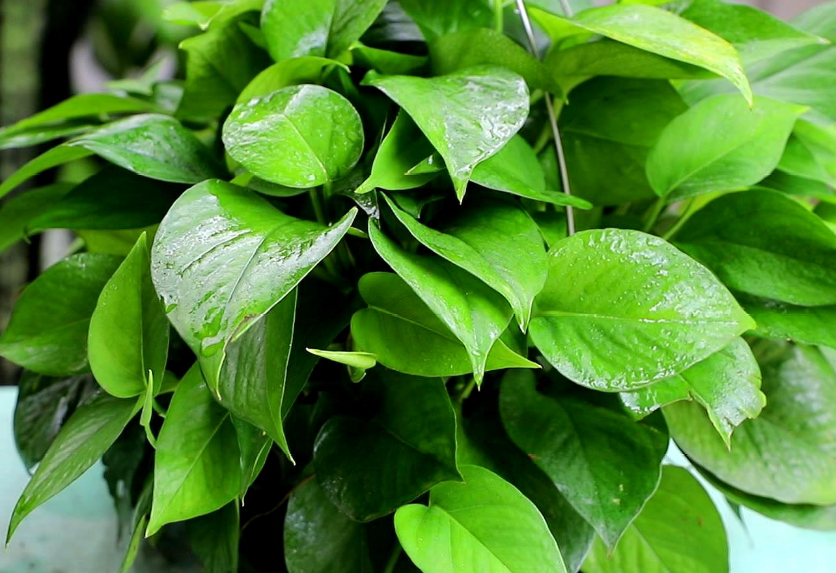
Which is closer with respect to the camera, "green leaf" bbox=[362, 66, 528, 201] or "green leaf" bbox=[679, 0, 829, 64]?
"green leaf" bbox=[362, 66, 528, 201]

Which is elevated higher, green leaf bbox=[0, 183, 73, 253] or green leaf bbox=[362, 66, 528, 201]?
green leaf bbox=[362, 66, 528, 201]

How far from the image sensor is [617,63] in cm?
43

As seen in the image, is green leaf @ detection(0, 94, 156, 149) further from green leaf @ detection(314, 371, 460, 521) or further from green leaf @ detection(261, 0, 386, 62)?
green leaf @ detection(314, 371, 460, 521)

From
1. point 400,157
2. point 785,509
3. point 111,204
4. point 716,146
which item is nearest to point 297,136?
point 400,157

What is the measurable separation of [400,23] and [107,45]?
1.09m

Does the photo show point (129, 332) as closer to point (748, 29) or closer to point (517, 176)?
point (517, 176)

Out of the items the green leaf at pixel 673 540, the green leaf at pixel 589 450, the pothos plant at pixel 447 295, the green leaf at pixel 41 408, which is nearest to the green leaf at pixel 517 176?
the pothos plant at pixel 447 295

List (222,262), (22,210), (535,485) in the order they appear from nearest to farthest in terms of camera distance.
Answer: (222,262) → (535,485) → (22,210)

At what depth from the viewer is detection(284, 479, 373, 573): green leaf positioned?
0.40 meters

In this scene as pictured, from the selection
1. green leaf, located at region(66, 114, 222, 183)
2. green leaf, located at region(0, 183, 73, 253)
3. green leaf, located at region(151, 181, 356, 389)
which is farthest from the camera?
green leaf, located at region(0, 183, 73, 253)

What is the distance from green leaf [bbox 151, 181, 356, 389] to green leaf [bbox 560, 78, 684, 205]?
227 millimetres

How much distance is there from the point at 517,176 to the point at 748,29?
20 cm

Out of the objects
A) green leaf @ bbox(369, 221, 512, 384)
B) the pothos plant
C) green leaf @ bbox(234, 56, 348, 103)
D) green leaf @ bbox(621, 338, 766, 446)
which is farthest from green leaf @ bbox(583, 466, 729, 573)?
green leaf @ bbox(234, 56, 348, 103)

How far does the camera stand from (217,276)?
29 centimetres
